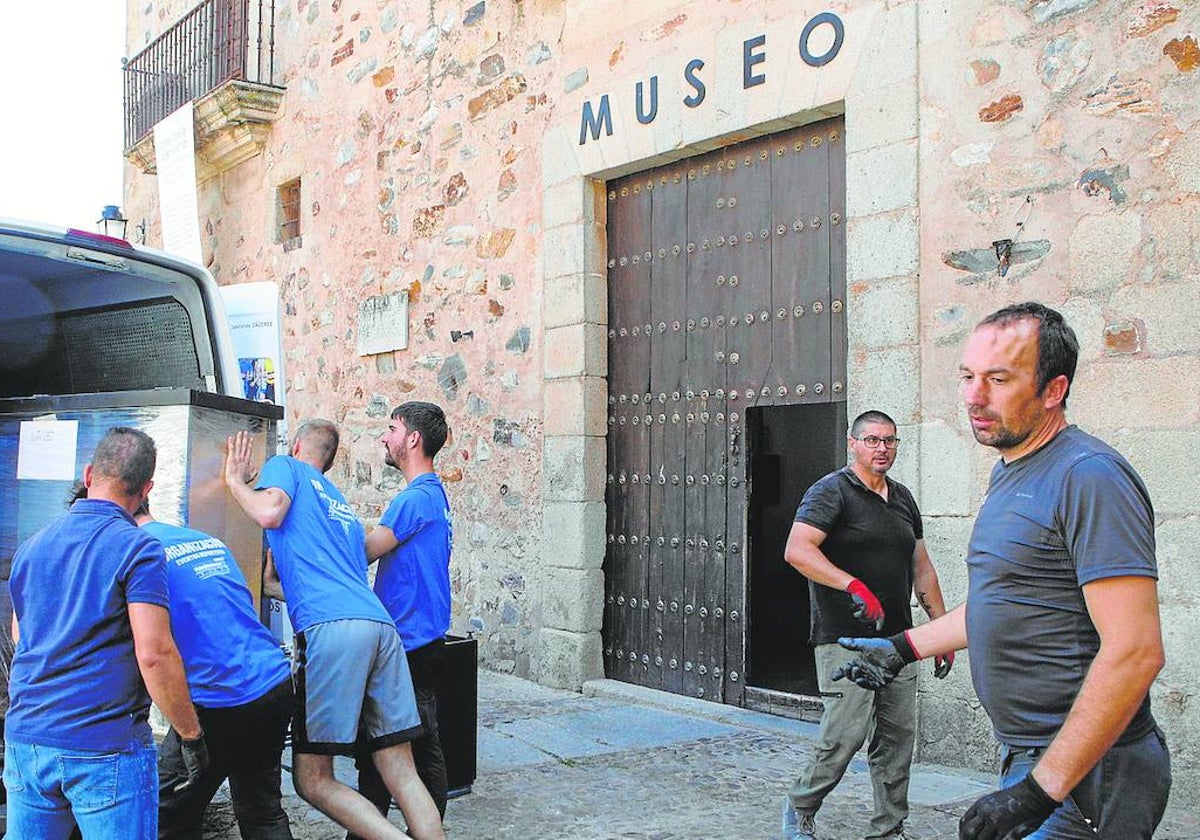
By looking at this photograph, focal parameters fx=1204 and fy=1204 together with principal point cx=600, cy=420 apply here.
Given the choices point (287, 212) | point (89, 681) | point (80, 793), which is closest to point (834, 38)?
point (89, 681)

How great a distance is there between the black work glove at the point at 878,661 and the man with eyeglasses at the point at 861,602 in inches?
46.9

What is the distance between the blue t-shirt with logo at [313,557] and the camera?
12.3ft

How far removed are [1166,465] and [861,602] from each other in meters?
1.48

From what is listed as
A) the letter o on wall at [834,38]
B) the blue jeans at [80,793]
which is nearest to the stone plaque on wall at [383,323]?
the letter o on wall at [834,38]

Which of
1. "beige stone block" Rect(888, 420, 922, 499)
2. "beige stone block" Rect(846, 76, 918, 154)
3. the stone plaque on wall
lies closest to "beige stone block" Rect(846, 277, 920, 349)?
"beige stone block" Rect(888, 420, 922, 499)

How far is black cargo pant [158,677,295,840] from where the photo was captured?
3422 mm

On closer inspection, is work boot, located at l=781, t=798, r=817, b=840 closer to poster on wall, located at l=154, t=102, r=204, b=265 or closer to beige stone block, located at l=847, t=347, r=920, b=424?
beige stone block, located at l=847, t=347, r=920, b=424

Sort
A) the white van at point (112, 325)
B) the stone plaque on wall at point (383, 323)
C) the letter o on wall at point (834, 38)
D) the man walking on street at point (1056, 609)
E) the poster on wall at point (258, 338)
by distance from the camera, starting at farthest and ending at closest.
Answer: the stone plaque on wall at point (383, 323) → the letter o on wall at point (834, 38) → the poster on wall at point (258, 338) → the white van at point (112, 325) → the man walking on street at point (1056, 609)

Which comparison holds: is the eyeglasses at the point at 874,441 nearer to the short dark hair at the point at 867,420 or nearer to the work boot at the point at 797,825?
the short dark hair at the point at 867,420

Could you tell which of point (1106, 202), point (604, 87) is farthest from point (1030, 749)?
point (604, 87)

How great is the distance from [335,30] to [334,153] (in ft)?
3.27

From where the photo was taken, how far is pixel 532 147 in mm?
7645

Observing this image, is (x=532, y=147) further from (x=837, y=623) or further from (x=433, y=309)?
(x=837, y=623)

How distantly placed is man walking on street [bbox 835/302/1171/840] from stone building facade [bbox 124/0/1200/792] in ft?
8.26
